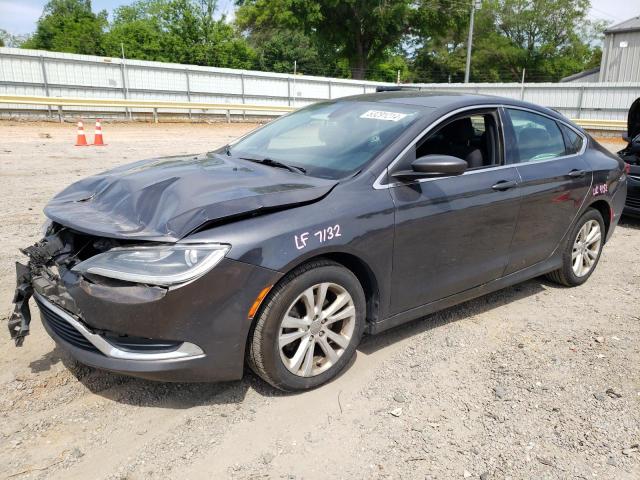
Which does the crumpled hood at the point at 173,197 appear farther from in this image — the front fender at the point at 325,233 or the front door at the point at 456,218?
the front door at the point at 456,218

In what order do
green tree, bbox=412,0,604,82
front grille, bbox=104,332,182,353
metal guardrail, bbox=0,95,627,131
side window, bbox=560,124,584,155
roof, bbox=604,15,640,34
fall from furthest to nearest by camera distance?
1. green tree, bbox=412,0,604,82
2. roof, bbox=604,15,640,34
3. metal guardrail, bbox=0,95,627,131
4. side window, bbox=560,124,584,155
5. front grille, bbox=104,332,182,353

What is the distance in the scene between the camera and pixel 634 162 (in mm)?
7484

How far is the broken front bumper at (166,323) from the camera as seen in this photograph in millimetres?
2535

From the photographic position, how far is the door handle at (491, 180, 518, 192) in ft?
12.5

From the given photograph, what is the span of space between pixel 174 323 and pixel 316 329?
82 centimetres

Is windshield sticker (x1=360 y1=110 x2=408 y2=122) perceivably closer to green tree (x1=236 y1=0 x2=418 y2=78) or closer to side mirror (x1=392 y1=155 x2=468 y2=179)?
side mirror (x1=392 y1=155 x2=468 y2=179)

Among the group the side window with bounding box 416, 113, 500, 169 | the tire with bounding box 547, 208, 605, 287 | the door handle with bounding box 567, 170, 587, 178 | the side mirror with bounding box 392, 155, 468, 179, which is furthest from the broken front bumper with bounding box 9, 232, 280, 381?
the tire with bounding box 547, 208, 605, 287

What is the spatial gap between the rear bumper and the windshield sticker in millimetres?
1532

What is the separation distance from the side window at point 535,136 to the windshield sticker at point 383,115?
3.34ft

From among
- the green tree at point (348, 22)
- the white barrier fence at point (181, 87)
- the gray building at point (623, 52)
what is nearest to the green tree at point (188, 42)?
the green tree at point (348, 22)

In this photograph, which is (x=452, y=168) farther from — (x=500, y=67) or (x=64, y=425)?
(x=500, y=67)

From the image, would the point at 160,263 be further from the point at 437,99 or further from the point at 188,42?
the point at 188,42

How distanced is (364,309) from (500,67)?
67123 millimetres

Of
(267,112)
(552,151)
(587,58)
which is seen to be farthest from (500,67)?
(552,151)
